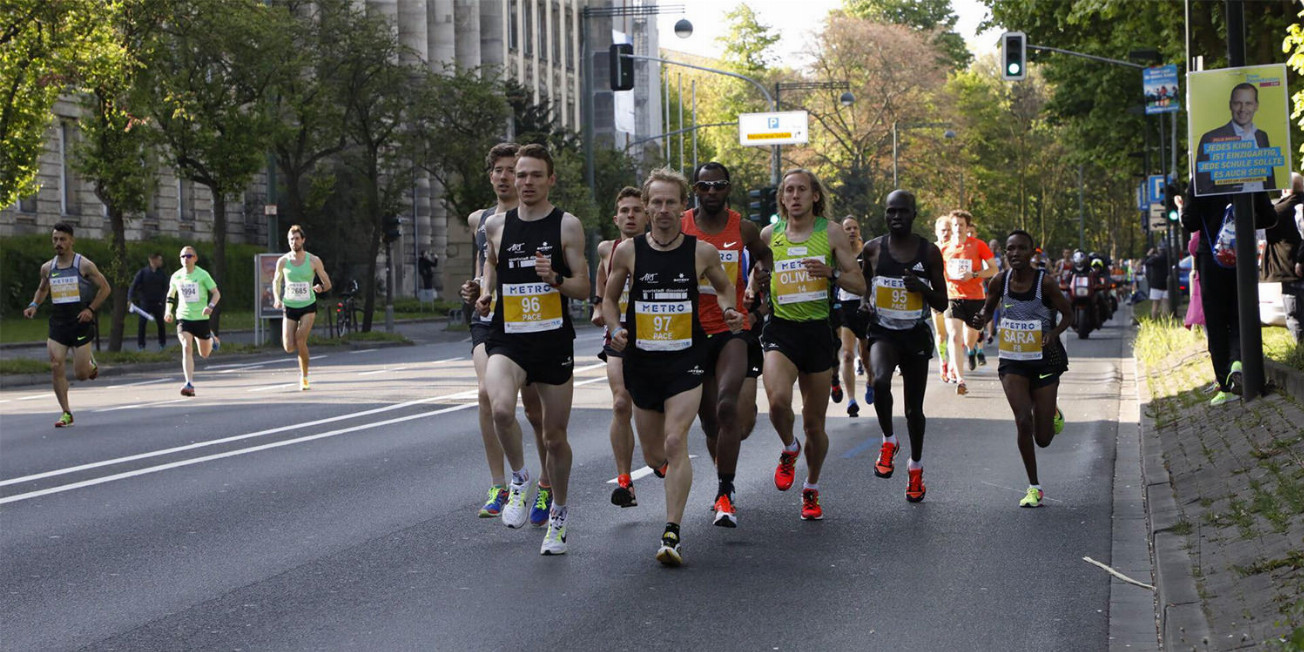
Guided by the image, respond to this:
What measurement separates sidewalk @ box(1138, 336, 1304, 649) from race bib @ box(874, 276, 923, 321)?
5.70 feet

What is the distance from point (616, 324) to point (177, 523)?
9.88ft

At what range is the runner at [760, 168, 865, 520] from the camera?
9344 mm

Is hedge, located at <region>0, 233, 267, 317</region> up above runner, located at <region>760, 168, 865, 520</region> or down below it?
above

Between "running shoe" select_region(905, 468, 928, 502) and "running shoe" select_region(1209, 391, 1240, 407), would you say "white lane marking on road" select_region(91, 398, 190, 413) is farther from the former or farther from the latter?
"running shoe" select_region(1209, 391, 1240, 407)

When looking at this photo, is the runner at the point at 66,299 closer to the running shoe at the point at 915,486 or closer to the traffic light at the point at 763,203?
the running shoe at the point at 915,486

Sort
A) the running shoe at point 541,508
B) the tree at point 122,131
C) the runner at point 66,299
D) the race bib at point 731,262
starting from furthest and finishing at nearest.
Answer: the tree at point 122,131
the runner at point 66,299
the race bib at point 731,262
the running shoe at point 541,508

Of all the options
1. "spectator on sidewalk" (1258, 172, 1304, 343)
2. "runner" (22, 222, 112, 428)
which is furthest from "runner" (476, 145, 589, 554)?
"runner" (22, 222, 112, 428)

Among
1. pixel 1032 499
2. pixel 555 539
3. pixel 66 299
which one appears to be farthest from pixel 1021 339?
pixel 66 299

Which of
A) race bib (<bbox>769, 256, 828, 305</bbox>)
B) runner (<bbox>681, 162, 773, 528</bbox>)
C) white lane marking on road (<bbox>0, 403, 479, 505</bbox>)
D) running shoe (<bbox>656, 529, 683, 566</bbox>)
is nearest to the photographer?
running shoe (<bbox>656, 529, 683, 566</bbox>)

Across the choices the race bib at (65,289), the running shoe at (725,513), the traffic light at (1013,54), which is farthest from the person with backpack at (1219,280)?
the traffic light at (1013,54)

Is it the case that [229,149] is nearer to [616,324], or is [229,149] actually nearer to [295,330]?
[295,330]

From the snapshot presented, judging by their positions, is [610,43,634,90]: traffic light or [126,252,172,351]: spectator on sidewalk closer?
[610,43,634,90]: traffic light

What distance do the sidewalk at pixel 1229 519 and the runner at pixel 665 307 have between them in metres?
2.34

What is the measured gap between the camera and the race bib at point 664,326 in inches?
322
